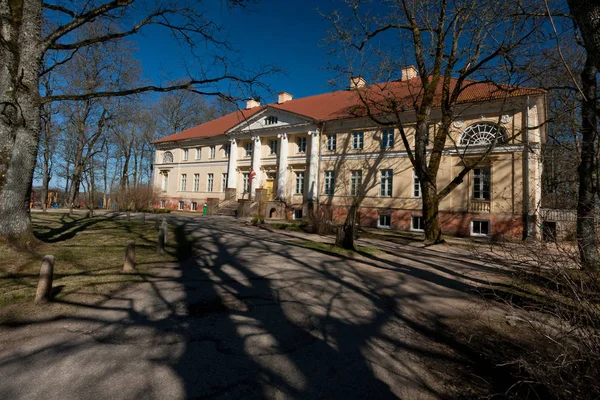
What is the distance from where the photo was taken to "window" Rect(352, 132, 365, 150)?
2413 centimetres

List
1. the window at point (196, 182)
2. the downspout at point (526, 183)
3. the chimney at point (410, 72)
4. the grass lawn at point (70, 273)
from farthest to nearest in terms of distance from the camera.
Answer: the window at point (196, 182)
the downspout at point (526, 183)
the chimney at point (410, 72)
the grass lawn at point (70, 273)

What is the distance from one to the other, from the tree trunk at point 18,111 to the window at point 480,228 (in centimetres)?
2046

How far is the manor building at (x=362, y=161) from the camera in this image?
17.8 meters

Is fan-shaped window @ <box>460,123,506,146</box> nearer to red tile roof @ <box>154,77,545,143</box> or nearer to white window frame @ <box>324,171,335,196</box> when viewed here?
red tile roof @ <box>154,77,545,143</box>

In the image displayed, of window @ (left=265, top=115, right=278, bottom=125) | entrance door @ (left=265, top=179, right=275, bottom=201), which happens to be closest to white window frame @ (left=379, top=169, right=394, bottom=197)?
entrance door @ (left=265, top=179, right=275, bottom=201)

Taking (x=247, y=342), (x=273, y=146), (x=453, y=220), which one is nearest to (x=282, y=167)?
(x=273, y=146)

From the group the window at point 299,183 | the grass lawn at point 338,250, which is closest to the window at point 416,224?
the window at point 299,183

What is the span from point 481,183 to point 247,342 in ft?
64.4

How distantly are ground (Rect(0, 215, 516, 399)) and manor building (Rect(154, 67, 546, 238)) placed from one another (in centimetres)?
811

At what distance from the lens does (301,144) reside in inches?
1094

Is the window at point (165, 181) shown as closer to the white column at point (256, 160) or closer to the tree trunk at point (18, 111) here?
the white column at point (256, 160)

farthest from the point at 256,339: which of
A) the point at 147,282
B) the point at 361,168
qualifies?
the point at 361,168

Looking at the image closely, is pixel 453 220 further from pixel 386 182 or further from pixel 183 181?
pixel 183 181

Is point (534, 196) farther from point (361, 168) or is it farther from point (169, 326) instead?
point (169, 326)
